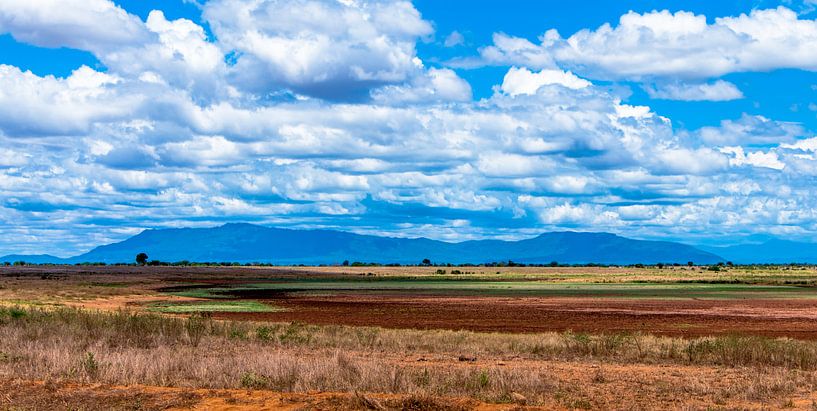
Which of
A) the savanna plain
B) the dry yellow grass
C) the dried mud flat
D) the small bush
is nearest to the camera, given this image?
the savanna plain

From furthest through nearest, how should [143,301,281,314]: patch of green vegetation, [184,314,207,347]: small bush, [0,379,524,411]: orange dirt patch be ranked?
[143,301,281,314]: patch of green vegetation < [184,314,207,347]: small bush < [0,379,524,411]: orange dirt patch

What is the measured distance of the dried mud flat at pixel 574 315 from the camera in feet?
145

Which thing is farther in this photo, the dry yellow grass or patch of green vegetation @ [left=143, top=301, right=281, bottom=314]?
patch of green vegetation @ [left=143, top=301, right=281, bottom=314]

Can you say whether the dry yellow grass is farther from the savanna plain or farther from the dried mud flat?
the dried mud flat

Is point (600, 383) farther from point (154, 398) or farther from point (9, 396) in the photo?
point (9, 396)

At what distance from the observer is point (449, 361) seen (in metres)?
25.4

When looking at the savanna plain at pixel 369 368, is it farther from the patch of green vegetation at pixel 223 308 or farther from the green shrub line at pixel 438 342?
the patch of green vegetation at pixel 223 308

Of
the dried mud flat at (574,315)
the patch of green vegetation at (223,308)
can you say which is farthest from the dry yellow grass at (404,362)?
the patch of green vegetation at (223,308)

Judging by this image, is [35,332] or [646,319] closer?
[35,332]

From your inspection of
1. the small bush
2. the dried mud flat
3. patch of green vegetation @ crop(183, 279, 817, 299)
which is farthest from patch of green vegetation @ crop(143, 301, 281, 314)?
the small bush

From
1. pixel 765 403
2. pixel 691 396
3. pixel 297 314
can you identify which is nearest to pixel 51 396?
pixel 691 396

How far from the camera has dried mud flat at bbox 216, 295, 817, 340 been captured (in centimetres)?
4416

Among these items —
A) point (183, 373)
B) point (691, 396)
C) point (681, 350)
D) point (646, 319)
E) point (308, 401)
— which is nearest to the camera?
point (308, 401)

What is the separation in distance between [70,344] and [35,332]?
373 cm
